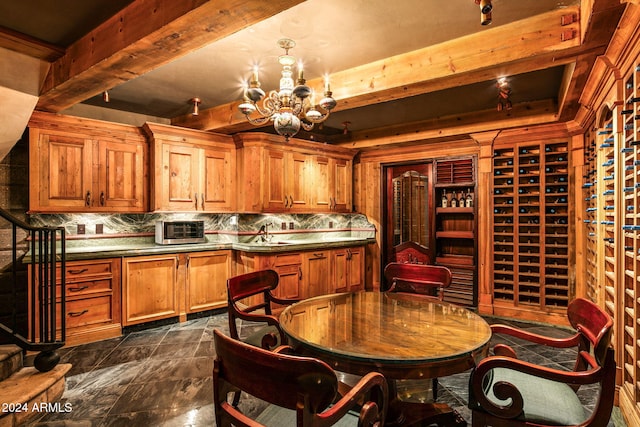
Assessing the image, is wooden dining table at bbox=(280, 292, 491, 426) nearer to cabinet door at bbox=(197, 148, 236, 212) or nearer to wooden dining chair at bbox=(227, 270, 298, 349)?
wooden dining chair at bbox=(227, 270, 298, 349)

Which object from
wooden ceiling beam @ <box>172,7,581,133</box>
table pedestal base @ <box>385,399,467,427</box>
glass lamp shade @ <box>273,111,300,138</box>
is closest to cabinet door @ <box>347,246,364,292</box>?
wooden ceiling beam @ <box>172,7,581,133</box>

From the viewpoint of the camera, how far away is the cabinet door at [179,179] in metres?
4.36

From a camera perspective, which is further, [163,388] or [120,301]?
[120,301]

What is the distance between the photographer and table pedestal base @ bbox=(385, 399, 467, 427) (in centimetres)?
206

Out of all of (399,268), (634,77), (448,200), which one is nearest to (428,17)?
(634,77)

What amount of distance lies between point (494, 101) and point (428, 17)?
2378mm

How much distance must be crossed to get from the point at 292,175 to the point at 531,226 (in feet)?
10.9

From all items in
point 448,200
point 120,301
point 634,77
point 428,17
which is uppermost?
point 428,17

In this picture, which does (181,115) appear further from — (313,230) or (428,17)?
(428,17)

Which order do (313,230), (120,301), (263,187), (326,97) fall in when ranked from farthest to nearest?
(313,230) → (263,187) → (120,301) → (326,97)

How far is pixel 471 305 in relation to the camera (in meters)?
5.04

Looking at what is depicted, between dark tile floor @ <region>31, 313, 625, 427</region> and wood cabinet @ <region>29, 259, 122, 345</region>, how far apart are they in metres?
0.15

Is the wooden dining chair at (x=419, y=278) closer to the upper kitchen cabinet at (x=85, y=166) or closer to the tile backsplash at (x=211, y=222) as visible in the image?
the tile backsplash at (x=211, y=222)

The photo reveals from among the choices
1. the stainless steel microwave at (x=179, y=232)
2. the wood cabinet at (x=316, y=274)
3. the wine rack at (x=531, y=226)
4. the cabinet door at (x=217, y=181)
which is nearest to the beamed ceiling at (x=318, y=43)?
the wine rack at (x=531, y=226)
